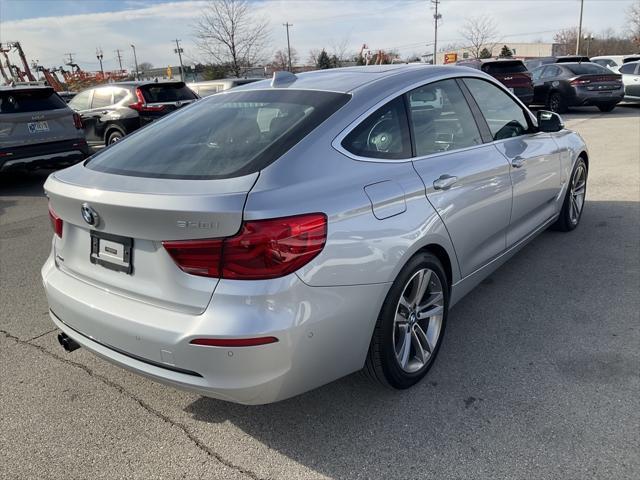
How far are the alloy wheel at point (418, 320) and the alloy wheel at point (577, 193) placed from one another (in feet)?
9.34

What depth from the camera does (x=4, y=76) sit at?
32.4m

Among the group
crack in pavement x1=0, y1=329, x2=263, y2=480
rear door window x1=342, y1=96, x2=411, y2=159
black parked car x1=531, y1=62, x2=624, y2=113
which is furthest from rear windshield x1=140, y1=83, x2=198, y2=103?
black parked car x1=531, y1=62, x2=624, y2=113

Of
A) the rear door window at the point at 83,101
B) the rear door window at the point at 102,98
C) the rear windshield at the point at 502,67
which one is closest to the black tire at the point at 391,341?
the rear door window at the point at 102,98

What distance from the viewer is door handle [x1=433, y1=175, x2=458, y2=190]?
2.80 m

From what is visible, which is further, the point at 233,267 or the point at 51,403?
the point at 51,403

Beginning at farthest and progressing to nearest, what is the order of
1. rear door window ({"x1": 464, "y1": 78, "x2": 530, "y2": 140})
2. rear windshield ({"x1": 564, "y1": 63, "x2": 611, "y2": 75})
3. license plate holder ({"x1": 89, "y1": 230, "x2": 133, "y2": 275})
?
rear windshield ({"x1": 564, "y1": 63, "x2": 611, "y2": 75}) < rear door window ({"x1": 464, "y1": 78, "x2": 530, "y2": 140}) < license plate holder ({"x1": 89, "y1": 230, "x2": 133, "y2": 275})

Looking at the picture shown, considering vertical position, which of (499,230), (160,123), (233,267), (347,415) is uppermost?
(160,123)

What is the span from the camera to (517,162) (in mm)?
3686

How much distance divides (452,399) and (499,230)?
1.33 m

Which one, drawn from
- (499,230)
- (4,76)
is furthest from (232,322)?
(4,76)

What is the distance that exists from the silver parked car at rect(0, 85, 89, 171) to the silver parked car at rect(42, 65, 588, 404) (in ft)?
20.6

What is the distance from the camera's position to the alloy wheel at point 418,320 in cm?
273

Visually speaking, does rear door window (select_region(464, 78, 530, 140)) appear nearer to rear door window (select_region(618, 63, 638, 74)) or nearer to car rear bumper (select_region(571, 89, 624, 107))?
car rear bumper (select_region(571, 89, 624, 107))

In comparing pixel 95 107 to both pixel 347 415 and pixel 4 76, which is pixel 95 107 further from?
pixel 4 76
